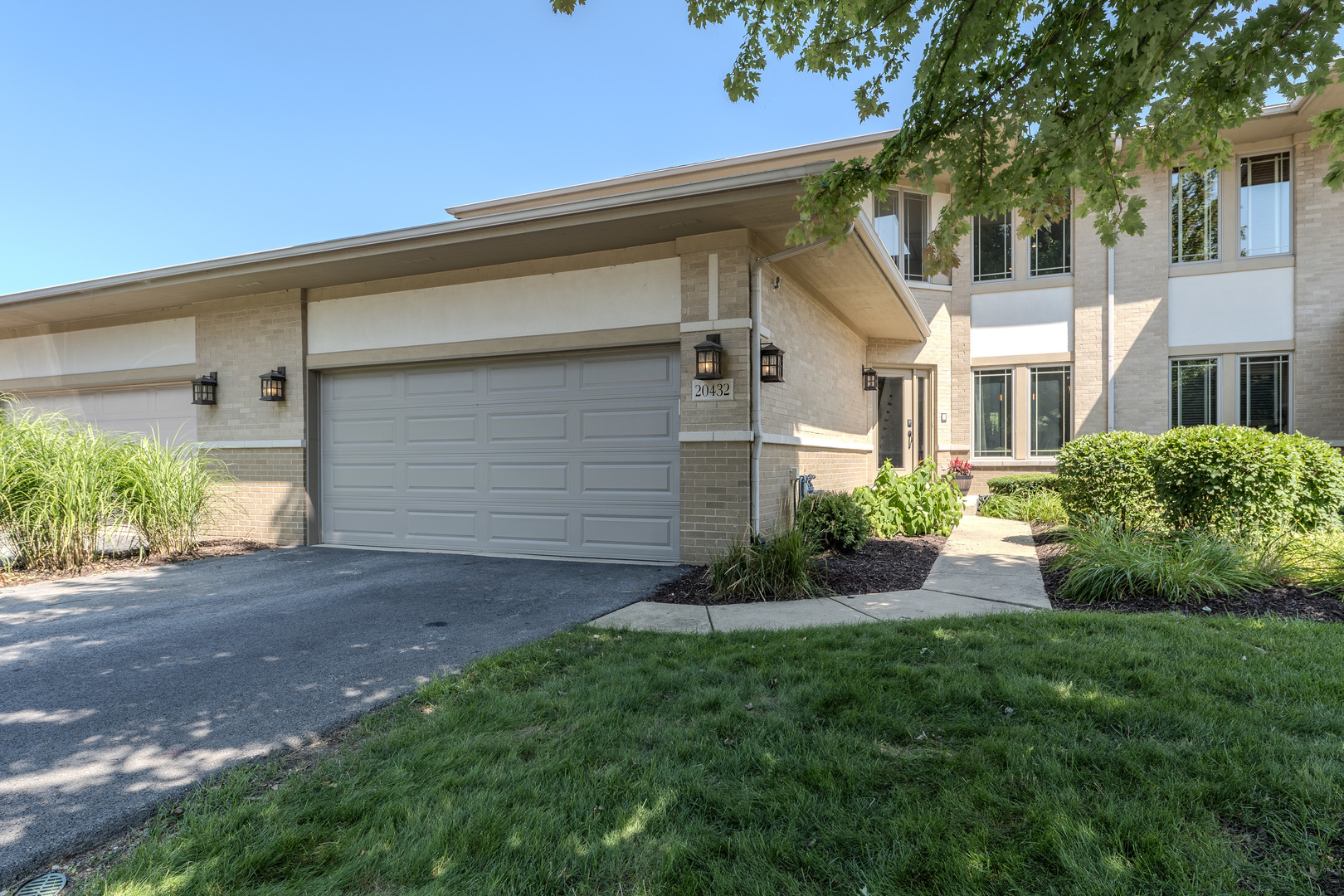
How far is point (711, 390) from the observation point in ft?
21.5

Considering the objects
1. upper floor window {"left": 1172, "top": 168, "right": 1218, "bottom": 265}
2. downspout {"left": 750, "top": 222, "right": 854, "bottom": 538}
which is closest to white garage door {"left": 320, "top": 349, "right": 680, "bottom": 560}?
downspout {"left": 750, "top": 222, "right": 854, "bottom": 538}

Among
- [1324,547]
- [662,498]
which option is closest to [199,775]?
[662,498]

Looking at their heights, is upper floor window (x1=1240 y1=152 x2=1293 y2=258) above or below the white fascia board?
above

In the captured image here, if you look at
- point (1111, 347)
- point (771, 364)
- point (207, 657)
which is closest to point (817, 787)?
point (207, 657)

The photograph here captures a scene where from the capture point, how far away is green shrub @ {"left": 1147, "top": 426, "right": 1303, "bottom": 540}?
589 cm

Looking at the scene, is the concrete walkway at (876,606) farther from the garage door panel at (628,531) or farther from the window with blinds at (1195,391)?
the window with blinds at (1195,391)

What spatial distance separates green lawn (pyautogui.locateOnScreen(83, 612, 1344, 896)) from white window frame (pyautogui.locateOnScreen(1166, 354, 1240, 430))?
10.5 meters

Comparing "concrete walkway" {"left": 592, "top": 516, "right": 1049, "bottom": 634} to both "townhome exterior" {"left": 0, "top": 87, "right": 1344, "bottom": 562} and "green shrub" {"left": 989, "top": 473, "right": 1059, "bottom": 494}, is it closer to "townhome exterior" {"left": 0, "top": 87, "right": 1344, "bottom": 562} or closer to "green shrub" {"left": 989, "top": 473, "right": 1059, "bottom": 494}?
"townhome exterior" {"left": 0, "top": 87, "right": 1344, "bottom": 562}

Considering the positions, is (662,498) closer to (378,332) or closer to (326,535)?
(378,332)

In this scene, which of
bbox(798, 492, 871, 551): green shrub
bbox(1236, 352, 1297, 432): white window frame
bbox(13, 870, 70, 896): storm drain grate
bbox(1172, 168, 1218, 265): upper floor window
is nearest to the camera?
bbox(13, 870, 70, 896): storm drain grate

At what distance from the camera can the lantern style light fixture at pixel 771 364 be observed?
6.73 metres

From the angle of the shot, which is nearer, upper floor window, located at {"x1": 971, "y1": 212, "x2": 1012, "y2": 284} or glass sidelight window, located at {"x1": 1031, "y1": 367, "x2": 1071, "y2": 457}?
glass sidelight window, located at {"x1": 1031, "y1": 367, "x2": 1071, "y2": 457}

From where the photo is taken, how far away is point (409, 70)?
10.6m

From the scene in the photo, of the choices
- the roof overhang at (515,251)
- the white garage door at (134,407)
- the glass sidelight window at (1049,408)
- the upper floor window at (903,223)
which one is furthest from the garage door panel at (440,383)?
Result: the glass sidelight window at (1049,408)
